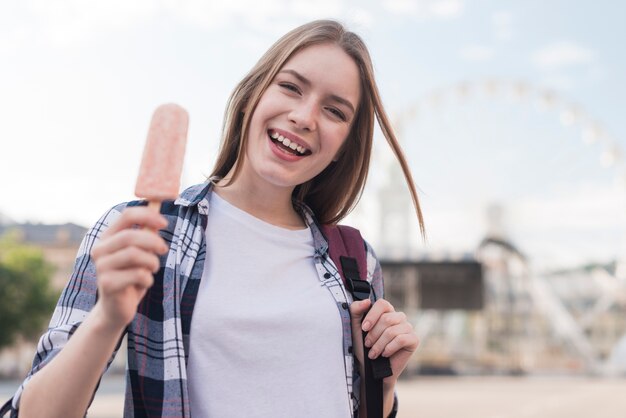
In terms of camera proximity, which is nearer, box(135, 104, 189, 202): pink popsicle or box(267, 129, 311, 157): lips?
box(135, 104, 189, 202): pink popsicle

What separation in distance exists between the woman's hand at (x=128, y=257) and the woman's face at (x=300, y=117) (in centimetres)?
62

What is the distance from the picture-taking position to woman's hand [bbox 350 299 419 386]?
73.1 inches

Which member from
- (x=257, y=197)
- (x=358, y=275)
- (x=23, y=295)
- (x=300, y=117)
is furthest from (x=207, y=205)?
(x=23, y=295)

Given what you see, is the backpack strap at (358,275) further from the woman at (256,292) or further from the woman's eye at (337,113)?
the woman's eye at (337,113)

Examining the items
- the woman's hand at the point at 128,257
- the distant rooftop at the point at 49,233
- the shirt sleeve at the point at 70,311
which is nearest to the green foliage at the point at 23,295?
the distant rooftop at the point at 49,233

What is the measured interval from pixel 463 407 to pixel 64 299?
16574 mm

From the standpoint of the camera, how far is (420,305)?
33.2 metres

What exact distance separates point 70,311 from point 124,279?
33 centimetres

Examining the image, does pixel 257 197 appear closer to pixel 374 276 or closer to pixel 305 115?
pixel 305 115

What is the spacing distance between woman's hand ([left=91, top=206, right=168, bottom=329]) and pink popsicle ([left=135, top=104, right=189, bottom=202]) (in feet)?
0.37

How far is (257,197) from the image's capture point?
1970 millimetres

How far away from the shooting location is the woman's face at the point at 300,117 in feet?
6.12

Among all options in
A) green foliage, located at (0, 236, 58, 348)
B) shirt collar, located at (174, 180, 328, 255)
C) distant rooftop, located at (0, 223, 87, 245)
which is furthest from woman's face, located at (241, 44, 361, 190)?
distant rooftop, located at (0, 223, 87, 245)

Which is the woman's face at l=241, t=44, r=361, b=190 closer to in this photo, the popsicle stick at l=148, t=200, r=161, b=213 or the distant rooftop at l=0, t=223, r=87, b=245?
the popsicle stick at l=148, t=200, r=161, b=213
